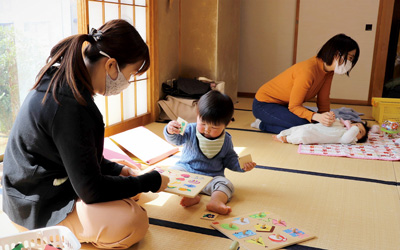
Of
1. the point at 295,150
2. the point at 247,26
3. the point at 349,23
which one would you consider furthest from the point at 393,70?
the point at 295,150

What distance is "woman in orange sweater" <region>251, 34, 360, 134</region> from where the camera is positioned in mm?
3191

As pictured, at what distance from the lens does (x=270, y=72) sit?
17.6ft

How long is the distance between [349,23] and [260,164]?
3.07 meters

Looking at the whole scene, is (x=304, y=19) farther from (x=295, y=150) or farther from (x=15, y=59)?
(x=15, y=59)

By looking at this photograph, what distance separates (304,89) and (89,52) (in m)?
2.26

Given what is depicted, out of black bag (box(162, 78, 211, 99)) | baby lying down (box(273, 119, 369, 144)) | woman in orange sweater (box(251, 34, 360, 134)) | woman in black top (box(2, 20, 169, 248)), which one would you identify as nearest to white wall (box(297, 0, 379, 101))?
woman in orange sweater (box(251, 34, 360, 134))

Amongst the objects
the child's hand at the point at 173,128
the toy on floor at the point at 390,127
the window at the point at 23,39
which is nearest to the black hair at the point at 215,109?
the child's hand at the point at 173,128

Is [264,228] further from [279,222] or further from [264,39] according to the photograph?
[264,39]

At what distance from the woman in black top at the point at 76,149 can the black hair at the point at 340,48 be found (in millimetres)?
2124

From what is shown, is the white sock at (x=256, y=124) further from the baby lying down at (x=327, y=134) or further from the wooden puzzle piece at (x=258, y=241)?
the wooden puzzle piece at (x=258, y=241)

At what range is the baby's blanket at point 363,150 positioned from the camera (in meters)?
2.89

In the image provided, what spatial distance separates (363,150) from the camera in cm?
304

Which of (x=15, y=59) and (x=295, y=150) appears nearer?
(x=15, y=59)

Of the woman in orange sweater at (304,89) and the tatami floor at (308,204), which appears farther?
the woman in orange sweater at (304,89)
